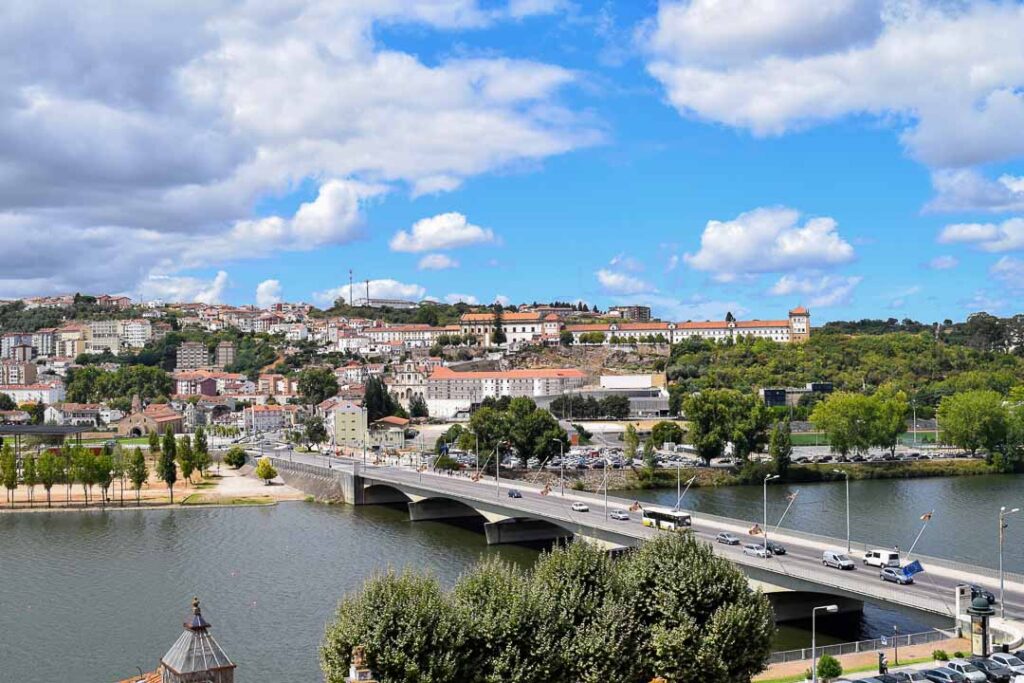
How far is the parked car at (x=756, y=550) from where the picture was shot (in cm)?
2948

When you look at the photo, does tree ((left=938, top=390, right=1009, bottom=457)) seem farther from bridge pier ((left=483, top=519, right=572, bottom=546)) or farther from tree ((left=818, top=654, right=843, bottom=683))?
tree ((left=818, top=654, right=843, bottom=683))

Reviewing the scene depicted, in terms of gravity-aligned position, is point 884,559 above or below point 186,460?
below

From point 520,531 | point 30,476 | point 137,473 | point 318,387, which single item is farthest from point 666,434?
point 318,387

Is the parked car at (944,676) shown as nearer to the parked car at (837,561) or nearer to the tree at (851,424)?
the parked car at (837,561)

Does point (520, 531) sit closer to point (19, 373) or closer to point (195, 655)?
point (195, 655)

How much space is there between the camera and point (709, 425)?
6862 cm

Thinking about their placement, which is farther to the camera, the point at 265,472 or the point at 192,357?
the point at 192,357

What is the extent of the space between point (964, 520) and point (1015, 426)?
27.0m

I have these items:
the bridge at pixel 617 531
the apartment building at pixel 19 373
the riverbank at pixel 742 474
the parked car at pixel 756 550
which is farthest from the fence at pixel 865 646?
the apartment building at pixel 19 373

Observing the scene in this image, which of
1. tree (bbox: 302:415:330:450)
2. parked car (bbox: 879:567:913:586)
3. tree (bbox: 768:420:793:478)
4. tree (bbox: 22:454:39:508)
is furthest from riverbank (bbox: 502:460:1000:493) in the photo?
parked car (bbox: 879:567:913:586)

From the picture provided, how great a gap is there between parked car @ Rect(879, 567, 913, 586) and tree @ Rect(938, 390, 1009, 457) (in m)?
48.5

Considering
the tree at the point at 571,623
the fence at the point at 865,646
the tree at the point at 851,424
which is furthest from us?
the tree at the point at 851,424

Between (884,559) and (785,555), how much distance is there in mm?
2972

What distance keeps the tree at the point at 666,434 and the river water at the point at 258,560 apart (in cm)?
1347
